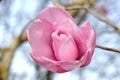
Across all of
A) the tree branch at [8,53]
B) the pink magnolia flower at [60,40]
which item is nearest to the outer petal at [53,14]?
the pink magnolia flower at [60,40]

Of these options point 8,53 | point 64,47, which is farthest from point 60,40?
point 8,53

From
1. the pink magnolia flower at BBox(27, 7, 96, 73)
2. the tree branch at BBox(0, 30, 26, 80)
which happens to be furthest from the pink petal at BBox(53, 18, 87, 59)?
the tree branch at BBox(0, 30, 26, 80)

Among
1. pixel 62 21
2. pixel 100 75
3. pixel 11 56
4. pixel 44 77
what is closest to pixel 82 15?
pixel 11 56

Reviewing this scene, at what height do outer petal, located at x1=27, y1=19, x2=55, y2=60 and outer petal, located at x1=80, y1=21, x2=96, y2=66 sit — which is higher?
outer petal, located at x1=27, y1=19, x2=55, y2=60

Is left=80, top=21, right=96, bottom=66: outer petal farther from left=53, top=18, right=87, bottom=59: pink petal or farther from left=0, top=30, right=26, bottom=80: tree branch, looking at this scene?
left=0, top=30, right=26, bottom=80: tree branch

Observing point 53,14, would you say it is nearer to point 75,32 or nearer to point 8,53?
point 75,32

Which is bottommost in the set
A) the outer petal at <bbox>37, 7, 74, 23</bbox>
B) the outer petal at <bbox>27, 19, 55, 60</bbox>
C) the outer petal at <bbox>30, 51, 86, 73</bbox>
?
the outer petal at <bbox>30, 51, 86, 73</bbox>

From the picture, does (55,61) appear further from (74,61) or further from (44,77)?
(44,77)
